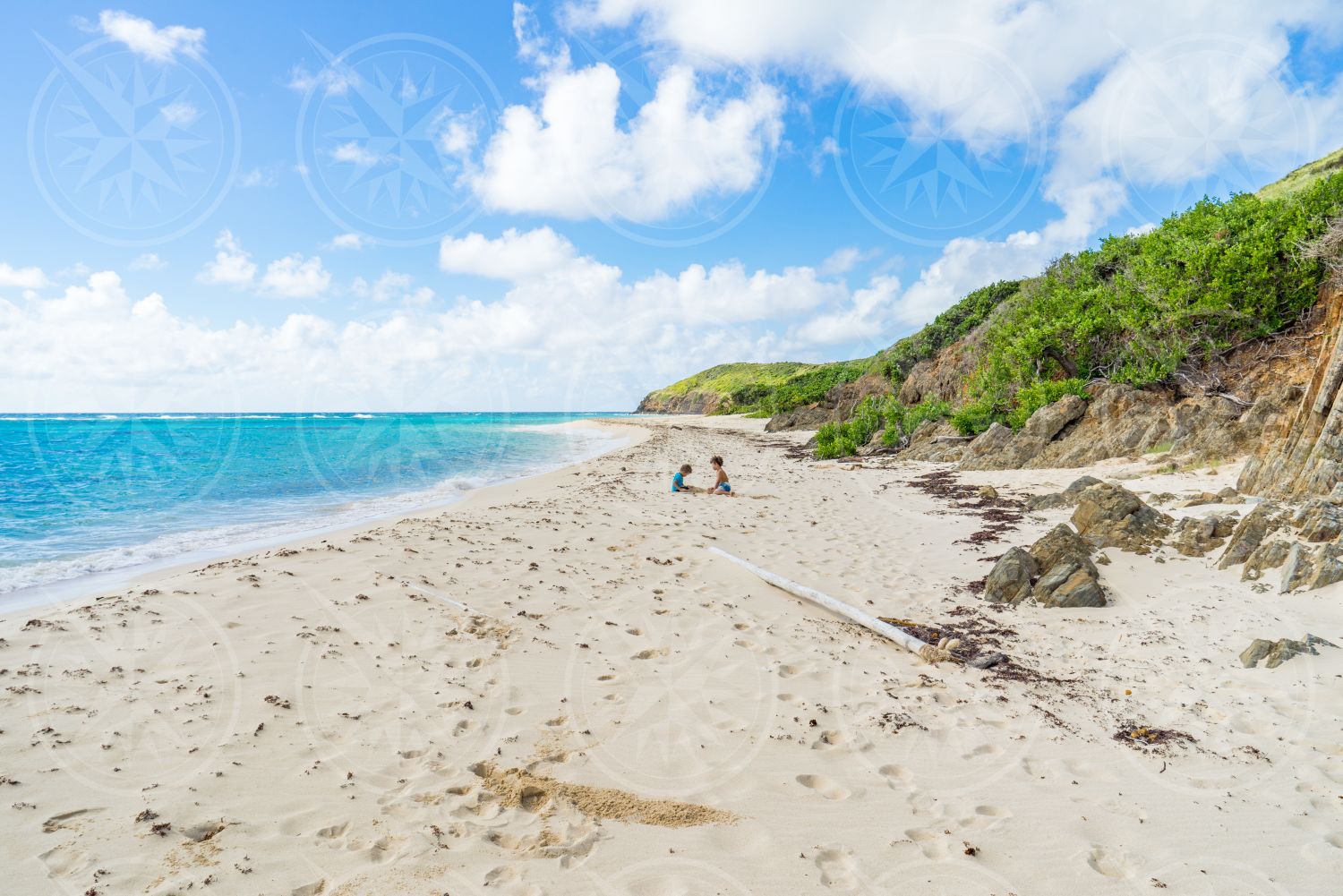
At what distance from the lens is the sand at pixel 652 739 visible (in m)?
3.13

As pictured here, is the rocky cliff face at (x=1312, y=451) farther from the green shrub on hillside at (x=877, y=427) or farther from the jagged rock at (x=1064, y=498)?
the green shrub on hillside at (x=877, y=427)

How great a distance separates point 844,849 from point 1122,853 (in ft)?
5.01

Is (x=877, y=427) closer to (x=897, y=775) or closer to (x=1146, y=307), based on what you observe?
(x=1146, y=307)

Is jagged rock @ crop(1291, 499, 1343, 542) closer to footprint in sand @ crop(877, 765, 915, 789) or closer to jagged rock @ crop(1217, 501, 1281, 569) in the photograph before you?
jagged rock @ crop(1217, 501, 1281, 569)

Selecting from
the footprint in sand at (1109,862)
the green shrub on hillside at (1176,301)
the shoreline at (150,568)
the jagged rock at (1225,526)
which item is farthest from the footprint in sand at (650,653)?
the green shrub on hillside at (1176,301)

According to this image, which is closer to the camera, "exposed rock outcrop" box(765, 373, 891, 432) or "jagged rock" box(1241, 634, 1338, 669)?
"jagged rock" box(1241, 634, 1338, 669)

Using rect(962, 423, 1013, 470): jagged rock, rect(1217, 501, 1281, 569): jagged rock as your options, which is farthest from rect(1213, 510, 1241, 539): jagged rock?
rect(962, 423, 1013, 470): jagged rock

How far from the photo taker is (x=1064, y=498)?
11422mm

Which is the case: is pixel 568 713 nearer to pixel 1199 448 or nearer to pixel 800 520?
pixel 800 520

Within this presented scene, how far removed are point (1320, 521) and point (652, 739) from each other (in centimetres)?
803

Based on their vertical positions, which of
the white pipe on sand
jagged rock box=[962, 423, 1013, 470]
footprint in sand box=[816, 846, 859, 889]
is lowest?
footprint in sand box=[816, 846, 859, 889]

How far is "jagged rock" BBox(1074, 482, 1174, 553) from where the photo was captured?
26.0 feet

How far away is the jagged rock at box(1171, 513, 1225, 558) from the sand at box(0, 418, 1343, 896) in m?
0.19

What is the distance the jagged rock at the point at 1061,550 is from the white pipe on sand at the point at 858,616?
2.65 metres
